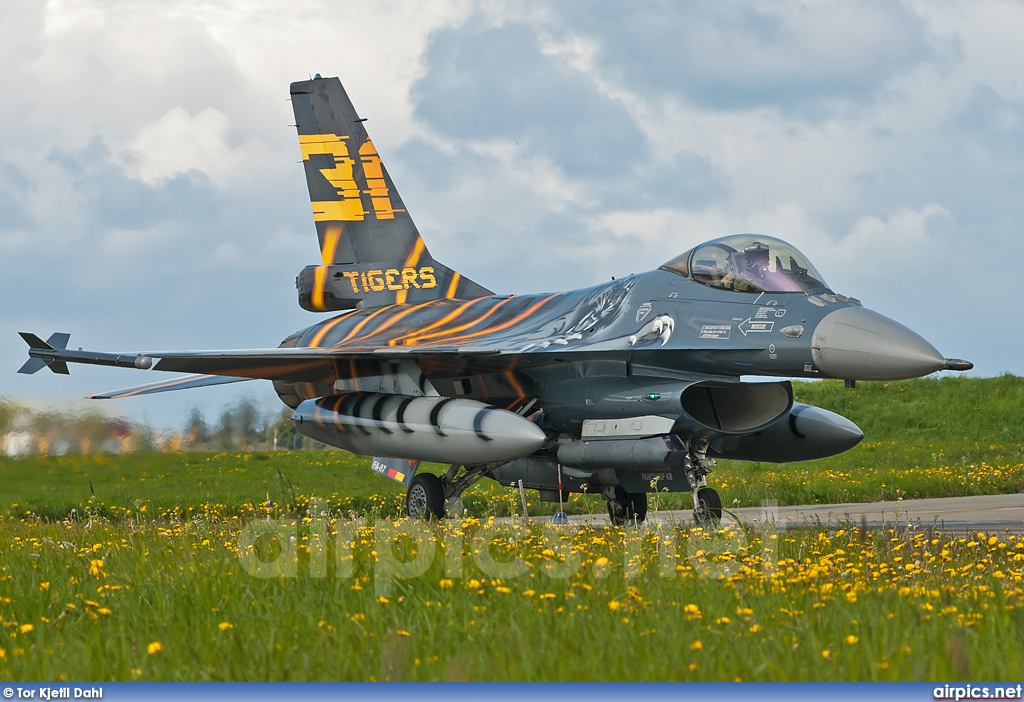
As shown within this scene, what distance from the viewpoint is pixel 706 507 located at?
1117 cm

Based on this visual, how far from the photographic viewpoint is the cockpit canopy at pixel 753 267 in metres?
10.9

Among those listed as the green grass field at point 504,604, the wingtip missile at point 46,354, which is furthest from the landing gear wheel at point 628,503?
the wingtip missile at point 46,354

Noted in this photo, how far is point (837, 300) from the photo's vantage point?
10648 millimetres

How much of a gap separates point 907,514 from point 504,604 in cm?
783

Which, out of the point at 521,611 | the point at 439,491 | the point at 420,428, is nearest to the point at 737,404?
the point at 420,428

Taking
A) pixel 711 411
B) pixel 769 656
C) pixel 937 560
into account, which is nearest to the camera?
pixel 769 656

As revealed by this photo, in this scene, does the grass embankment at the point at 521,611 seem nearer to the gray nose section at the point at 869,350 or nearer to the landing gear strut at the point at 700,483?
the gray nose section at the point at 869,350

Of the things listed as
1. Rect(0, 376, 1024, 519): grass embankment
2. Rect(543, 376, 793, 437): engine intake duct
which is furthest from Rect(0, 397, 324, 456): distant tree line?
Rect(543, 376, 793, 437): engine intake duct

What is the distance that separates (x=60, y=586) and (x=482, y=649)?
10.7 ft

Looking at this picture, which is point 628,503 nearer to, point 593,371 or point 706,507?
point 593,371

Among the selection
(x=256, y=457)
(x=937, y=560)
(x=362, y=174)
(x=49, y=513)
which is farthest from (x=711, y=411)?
(x=256, y=457)

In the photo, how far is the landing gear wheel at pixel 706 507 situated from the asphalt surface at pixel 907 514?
0.69 feet

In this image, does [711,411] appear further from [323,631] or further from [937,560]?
[323,631]

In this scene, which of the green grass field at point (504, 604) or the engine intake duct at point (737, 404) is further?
the engine intake duct at point (737, 404)
